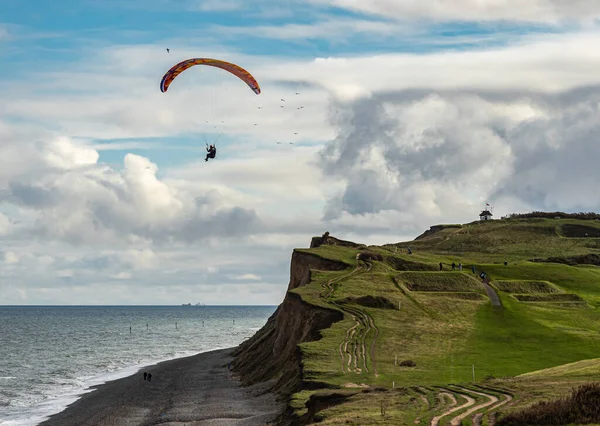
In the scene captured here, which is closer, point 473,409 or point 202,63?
point 473,409

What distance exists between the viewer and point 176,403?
70.1 m

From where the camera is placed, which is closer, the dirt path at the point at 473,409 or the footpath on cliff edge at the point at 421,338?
the dirt path at the point at 473,409

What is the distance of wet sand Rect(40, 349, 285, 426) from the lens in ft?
195

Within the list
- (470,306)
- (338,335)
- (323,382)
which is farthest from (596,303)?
(323,382)

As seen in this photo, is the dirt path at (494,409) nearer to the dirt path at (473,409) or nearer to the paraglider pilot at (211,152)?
the dirt path at (473,409)

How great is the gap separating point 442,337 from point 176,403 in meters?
23.7

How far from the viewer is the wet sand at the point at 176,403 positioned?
59419 millimetres

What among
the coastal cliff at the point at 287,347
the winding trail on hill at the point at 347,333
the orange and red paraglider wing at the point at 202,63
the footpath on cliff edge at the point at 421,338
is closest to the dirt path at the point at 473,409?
the footpath on cliff edge at the point at 421,338

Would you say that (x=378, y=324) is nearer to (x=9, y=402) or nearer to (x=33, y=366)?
(x=9, y=402)

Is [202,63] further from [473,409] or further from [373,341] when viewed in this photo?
[473,409]

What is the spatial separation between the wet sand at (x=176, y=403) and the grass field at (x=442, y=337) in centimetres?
578

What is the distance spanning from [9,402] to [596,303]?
66.2 meters

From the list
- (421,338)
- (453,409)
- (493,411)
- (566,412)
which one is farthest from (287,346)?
(566,412)

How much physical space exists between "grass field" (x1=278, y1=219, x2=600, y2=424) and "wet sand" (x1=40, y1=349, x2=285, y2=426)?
5.78 meters
